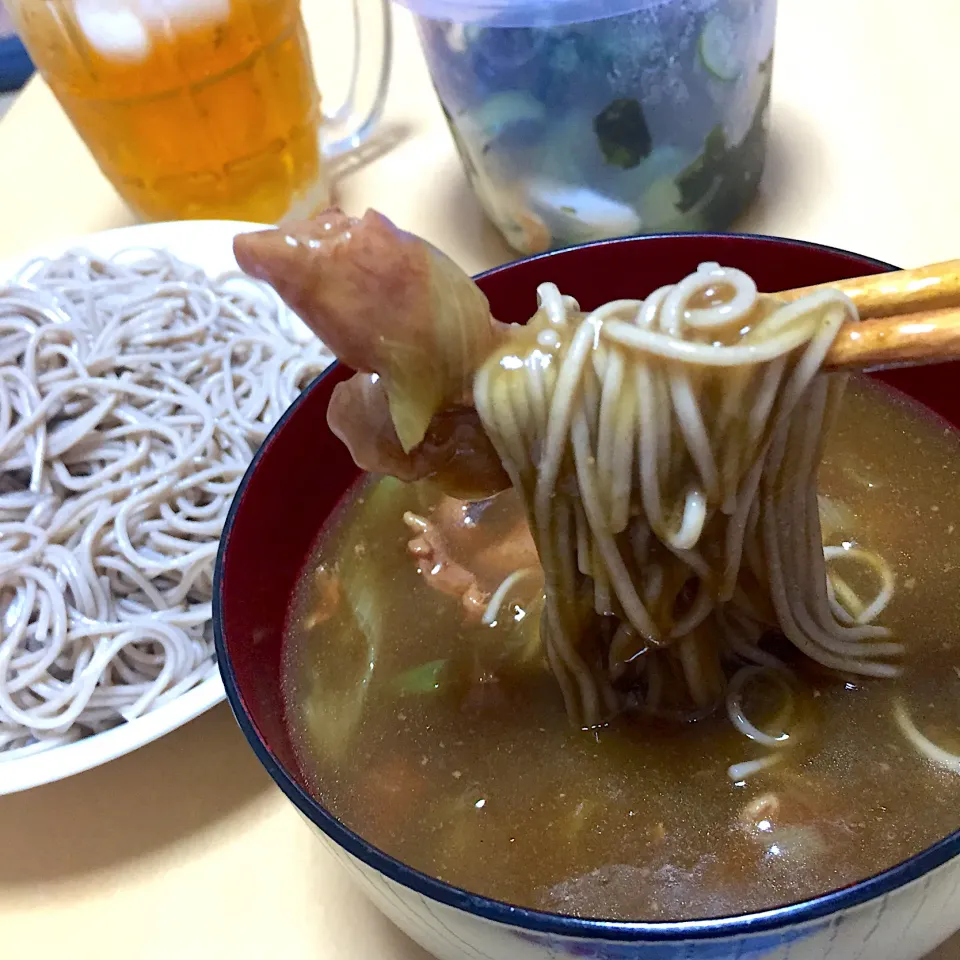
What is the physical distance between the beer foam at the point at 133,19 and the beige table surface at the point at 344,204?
14.3 inches

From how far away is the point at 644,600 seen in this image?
76 cm

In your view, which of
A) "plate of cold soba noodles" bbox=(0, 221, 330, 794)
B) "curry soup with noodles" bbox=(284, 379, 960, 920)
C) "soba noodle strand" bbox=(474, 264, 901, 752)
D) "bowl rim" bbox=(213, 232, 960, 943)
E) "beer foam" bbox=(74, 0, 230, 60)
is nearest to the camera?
"bowl rim" bbox=(213, 232, 960, 943)

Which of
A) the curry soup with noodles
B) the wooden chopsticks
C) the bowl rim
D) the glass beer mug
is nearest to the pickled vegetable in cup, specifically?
the glass beer mug

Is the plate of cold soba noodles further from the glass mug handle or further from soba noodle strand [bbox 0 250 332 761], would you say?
the glass mug handle

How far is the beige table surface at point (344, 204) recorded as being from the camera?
84 centimetres

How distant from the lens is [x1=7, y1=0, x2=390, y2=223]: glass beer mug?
125cm

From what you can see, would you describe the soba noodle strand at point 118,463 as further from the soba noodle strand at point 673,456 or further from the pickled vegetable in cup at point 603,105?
the soba noodle strand at point 673,456

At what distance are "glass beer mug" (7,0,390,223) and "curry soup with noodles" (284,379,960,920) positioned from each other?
2.20ft

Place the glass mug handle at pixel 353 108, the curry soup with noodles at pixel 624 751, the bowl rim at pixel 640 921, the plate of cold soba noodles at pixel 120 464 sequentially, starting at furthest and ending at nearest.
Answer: the glass mug handle at pixel 353 108 < the plate of cold soba noodles at pixel 120 464 < the curry soup with noodles at pixel 624 751 < the bowl rim at pixel 640 921

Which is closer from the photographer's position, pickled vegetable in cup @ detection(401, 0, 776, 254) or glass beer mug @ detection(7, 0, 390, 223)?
pickled vegetable in cup @ detection(401, 0, 776, 254)

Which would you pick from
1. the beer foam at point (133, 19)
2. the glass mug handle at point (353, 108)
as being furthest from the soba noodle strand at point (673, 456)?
the glass mug handle at point (353, 108)

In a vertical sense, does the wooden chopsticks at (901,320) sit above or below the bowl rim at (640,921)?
above

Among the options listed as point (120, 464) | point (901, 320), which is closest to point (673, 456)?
point (901, 320)

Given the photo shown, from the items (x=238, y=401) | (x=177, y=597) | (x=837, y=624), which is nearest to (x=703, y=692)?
(x=837, y=624)
